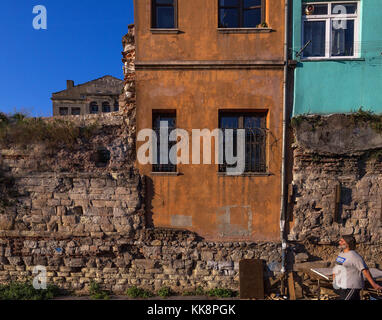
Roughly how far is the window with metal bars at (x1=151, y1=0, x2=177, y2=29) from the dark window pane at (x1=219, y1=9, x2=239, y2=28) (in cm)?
131

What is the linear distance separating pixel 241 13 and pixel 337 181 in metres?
5.01

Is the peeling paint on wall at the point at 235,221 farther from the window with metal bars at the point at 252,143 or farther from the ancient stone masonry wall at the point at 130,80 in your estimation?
the ancient stone masonry wall at the point at 130,80

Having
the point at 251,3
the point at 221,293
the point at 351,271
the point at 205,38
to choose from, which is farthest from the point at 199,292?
the point at 251,3

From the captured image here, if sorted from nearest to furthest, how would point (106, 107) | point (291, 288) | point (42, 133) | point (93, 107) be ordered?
point (291, 288) < point (42, 133) < point (106, 107) < point (93, 107)

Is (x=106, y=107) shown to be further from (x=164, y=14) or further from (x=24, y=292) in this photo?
(x=24, y=292)

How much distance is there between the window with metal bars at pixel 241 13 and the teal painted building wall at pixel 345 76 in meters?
0.90

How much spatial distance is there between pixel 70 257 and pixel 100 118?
3673mm

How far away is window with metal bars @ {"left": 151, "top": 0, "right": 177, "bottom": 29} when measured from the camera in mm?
5734

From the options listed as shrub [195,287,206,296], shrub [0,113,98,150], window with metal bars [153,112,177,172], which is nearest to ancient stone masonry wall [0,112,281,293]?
shrub [195,287,206,296]

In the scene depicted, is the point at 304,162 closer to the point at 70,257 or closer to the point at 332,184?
the point at 332,184

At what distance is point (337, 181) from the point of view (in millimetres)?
5395

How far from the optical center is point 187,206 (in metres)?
5.54

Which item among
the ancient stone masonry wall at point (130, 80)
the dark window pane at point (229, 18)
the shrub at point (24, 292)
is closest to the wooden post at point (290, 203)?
the ancient stone masonry wall at point (130, 80)

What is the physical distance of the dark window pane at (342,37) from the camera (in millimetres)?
5664
